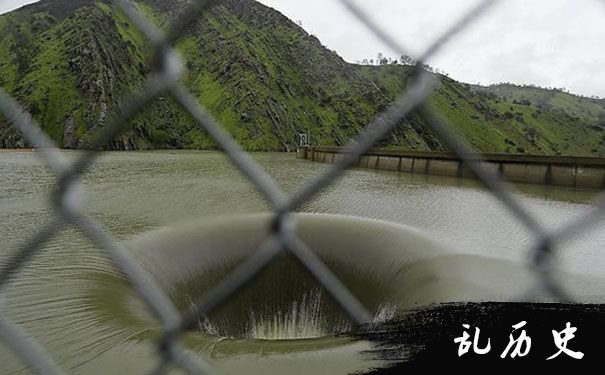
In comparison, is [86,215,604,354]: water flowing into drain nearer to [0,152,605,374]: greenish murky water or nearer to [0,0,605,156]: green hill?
[0,152,605,374]: greenish murky water

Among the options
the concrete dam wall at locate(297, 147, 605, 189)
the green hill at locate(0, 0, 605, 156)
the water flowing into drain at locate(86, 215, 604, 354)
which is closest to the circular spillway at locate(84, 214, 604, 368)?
the water flowing into drain at locate(86, 215, 604, 354)

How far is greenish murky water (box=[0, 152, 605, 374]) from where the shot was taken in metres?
2.26

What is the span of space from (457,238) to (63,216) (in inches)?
172

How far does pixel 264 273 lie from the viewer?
3.87m

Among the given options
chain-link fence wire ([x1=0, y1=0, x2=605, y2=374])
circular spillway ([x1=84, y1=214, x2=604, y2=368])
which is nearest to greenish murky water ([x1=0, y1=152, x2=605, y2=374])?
circular spillway ([x1=84, y1=214, x2=604, y2=368])

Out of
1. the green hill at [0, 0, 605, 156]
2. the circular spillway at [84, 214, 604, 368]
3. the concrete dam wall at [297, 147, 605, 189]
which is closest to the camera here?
the circular spillway at [84, 214, 604, 368]

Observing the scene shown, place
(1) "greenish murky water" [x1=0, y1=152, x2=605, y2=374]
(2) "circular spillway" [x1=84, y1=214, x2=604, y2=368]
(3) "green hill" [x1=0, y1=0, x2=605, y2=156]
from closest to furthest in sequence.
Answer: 1. (1) "greenish murky water" [x1=0, y1=152, x2=605, y2=374]
2. (2) "circular spillway" [x1=84, y1=214, x2=604, y2=368]
3. (3) "green hill" [x1=0, y1=0, x2=605, y2=156]

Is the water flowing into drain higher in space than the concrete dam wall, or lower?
lower

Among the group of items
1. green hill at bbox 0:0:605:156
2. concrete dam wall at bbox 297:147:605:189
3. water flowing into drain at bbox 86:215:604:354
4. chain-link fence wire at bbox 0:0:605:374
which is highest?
green hill at bbox 0:0:605:156

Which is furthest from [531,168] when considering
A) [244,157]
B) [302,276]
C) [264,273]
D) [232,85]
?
[232,85]

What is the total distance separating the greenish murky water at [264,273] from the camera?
2262 millimetres

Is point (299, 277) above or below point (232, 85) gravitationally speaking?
below

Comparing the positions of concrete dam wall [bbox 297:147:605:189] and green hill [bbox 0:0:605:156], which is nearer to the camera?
concrete dam wall [bbox 297:147:605:189]

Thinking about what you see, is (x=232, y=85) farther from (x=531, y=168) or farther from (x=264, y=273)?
(x=264, y=273)
